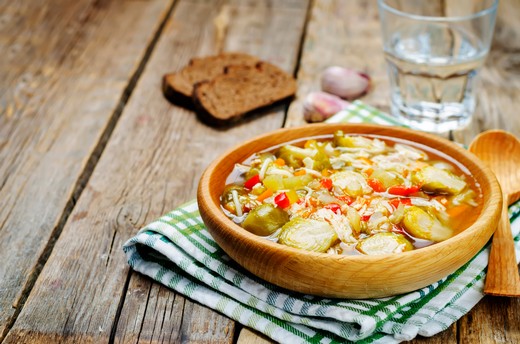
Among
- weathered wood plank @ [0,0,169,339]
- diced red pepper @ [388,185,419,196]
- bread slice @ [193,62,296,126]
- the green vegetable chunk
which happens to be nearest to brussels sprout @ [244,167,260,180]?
the green vegetable chunk

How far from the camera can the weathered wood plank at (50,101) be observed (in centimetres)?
232

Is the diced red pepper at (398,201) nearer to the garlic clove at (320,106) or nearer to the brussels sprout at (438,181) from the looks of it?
the brussels sprout at (438,181)

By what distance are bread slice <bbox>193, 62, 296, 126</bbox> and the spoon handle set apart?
1.24 m

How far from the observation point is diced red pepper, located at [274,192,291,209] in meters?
1.95

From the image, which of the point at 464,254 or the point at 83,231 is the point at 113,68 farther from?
the point at 464,254

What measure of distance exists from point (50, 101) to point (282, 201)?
1.62m

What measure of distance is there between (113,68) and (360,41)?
1243mm

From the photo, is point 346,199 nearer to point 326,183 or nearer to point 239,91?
point 326,183

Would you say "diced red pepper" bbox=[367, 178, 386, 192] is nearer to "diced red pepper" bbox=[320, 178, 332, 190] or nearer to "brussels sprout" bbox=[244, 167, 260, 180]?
"diced red pepper" bbox=[320, 178, 332, 190]

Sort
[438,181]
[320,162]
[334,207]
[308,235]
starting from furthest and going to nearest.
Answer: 1. [320,162]
2. [438,181]
3. [334,207]
4. [308,235]

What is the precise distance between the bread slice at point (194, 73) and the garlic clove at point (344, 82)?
39 centimetres

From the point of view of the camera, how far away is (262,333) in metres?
1.84

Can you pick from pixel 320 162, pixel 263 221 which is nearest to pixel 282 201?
pixel 263 221

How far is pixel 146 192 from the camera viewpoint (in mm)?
2521
